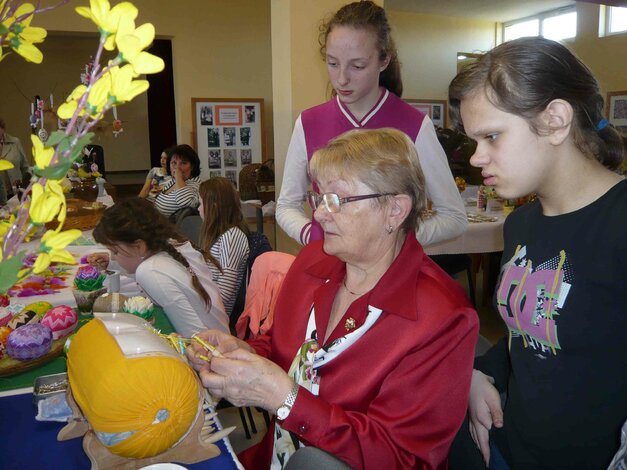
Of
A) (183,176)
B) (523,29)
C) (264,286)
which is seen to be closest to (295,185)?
(264,286)

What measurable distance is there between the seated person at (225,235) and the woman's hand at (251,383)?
1.74 m

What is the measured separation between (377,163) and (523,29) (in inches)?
389

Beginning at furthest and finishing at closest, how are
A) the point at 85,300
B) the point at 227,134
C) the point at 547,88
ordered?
1. the point at 227,134
2. the point at 85,300
3. the point at 547,88

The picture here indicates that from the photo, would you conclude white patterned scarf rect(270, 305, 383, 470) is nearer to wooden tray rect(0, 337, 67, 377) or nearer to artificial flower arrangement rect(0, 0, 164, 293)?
wooden tray rect(0, 337, 67, 377)

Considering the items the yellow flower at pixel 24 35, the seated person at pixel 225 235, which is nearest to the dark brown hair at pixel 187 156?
the seated person at pixel 225 235

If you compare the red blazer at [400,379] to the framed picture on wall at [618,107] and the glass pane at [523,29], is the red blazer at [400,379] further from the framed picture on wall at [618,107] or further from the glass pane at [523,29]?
the glass pane at [523,29]

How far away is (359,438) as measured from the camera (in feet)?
3.89

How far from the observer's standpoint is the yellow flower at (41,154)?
580 mm

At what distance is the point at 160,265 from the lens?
2.38 m

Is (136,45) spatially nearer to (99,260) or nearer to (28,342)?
(28,342)

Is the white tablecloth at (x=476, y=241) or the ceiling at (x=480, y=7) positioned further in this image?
the ceiling at (x=480, y=7)

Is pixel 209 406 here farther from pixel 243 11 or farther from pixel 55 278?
pixel 243 11

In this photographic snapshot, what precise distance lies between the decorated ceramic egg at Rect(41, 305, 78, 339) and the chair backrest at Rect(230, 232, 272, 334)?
1.12 meters

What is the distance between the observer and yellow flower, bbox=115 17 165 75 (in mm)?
578
